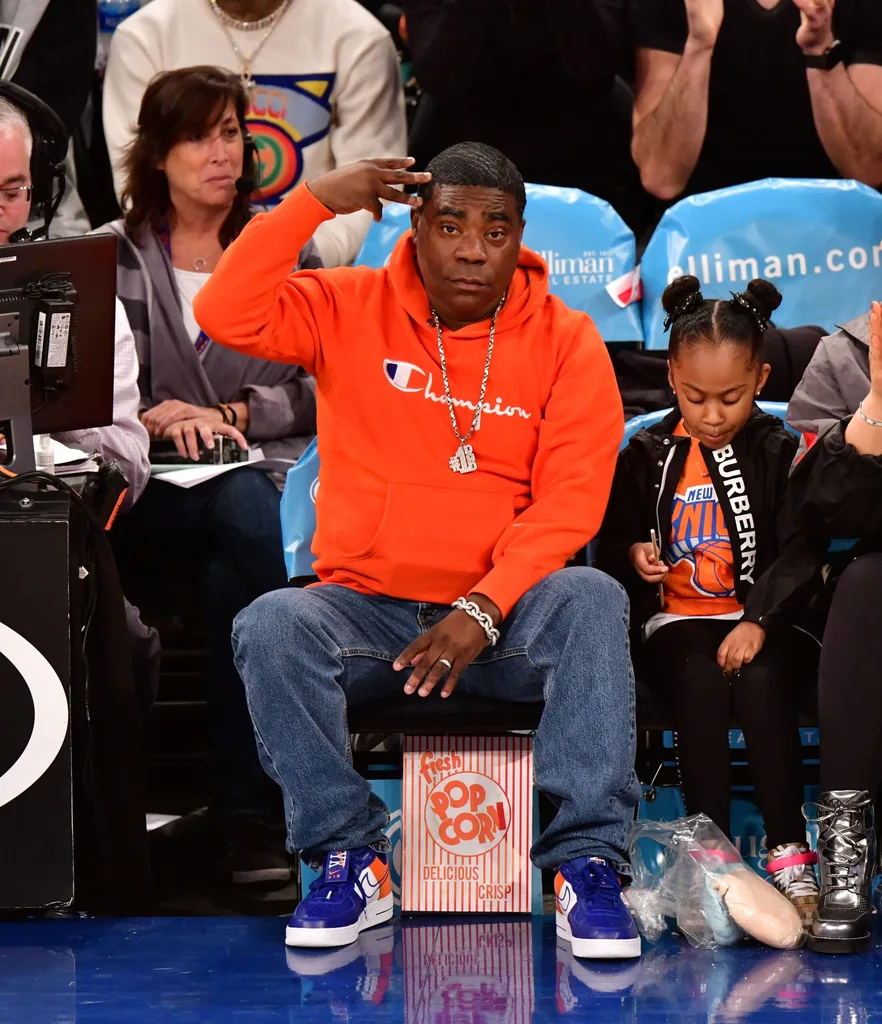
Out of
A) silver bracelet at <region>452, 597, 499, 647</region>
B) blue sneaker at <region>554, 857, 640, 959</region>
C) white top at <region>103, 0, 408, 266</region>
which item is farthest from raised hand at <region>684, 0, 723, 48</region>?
blue sneaker at <region>554, 857, 640, 959</region>

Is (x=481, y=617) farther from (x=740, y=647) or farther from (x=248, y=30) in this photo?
(x=248, y=30)

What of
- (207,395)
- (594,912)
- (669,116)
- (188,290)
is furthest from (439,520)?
(669,116)

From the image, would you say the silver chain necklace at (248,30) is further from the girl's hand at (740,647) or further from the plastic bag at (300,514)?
the girl's hand at (740,647)

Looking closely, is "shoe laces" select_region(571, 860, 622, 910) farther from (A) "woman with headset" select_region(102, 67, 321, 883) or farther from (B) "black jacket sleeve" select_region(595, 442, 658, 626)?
(A) "woman with headset" select_region(102, 67, 321, 883)

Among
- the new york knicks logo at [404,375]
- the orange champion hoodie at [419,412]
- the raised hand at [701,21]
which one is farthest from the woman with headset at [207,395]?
the raised hand at [701,21]

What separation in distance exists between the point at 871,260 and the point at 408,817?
1.97m

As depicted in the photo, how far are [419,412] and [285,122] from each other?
5.54ft

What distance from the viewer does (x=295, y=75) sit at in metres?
3.98

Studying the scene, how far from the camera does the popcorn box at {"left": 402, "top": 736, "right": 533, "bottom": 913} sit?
8.09 feet

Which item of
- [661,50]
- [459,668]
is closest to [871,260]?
[661,50]

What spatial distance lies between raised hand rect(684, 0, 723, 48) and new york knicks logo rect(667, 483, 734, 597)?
159cm

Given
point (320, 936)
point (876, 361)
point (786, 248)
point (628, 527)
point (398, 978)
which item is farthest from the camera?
point (786, 248)

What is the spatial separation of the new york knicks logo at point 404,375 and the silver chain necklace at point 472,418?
0.14ft

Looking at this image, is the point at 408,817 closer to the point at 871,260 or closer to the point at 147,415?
the point at 147,415
